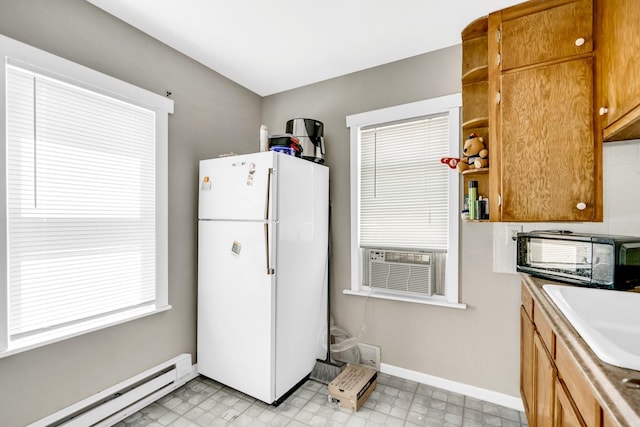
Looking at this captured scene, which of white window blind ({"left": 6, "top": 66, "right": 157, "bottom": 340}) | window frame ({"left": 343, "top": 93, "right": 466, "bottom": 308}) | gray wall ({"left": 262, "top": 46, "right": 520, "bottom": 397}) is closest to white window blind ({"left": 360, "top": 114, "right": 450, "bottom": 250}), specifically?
window frame ({"left": 343, "top": 93, "right": 466, "bottom": 308})

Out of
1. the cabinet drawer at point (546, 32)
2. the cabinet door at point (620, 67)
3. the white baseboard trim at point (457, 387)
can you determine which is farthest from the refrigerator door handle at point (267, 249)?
the cabinet door at point (620, 67)

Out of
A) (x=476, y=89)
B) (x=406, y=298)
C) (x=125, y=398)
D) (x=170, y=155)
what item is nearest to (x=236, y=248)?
(x=170, y=155)

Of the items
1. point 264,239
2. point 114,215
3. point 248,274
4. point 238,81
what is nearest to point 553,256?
point 264,239

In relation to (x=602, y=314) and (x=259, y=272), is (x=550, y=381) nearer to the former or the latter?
(x=602, y=314)

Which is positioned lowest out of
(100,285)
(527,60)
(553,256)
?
(100,285)

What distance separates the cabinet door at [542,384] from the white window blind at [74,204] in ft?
7.63

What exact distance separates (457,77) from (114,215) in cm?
258

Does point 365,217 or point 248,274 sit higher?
point 365,217

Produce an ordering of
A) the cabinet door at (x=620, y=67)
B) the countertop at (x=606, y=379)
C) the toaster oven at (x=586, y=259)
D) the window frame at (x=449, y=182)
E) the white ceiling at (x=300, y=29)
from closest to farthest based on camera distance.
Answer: the countertop at (x=606, y=379)
the cabinet door at (x=620, y=67)
the toaster oven at (x=586, y=259)
the white ceiling at (x=300, y=29)
the window frame at (x=449, y=182)

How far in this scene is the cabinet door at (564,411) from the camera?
3.03 feet

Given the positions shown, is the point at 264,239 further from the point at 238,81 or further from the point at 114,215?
the point at 238,81

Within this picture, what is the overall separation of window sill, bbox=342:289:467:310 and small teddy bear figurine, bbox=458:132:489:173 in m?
1.00

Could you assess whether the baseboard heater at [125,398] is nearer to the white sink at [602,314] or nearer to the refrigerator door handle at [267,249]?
the refrigerator door handle at [267,249]

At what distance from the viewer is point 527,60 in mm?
1625
